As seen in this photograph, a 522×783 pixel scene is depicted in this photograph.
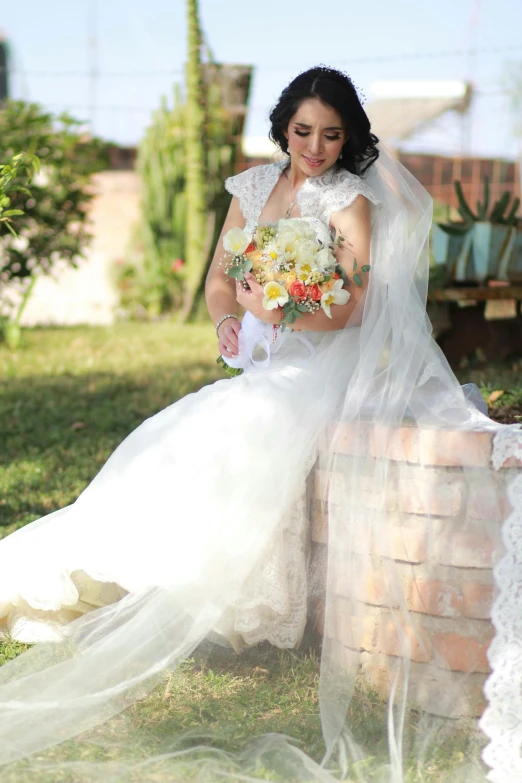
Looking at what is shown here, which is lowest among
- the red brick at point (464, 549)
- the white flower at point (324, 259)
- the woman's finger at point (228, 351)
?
the red brick at point (464, 549)

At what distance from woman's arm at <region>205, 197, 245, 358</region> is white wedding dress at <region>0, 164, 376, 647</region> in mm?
→ 330

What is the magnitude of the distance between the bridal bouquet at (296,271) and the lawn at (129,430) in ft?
3.68

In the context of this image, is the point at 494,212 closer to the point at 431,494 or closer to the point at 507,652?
the point at 431,494

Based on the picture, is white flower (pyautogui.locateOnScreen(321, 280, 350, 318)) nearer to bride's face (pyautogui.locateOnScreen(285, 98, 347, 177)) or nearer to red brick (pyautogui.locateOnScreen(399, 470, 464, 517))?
bride's face (pyautogui.locateOnScreen(285, 98, 347, 177))

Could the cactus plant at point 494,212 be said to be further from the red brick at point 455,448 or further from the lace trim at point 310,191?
the red brick at point 455,448

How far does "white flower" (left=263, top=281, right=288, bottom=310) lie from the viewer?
3.04 meters

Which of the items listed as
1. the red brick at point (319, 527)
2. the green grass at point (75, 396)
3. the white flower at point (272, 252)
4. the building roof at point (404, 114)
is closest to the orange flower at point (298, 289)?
the white flower at point (272, 252)

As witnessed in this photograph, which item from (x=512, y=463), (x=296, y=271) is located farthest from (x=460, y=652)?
(x=296, y=271)

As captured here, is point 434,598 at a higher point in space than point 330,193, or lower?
lower

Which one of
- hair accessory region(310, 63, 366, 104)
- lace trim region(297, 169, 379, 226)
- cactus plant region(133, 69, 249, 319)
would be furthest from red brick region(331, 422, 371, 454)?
cactus plant region(133, 69, 249, 319)

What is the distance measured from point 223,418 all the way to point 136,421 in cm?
322

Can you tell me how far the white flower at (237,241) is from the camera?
315cm

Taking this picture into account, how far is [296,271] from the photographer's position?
3.04 m

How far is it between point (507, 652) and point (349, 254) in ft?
4.57
